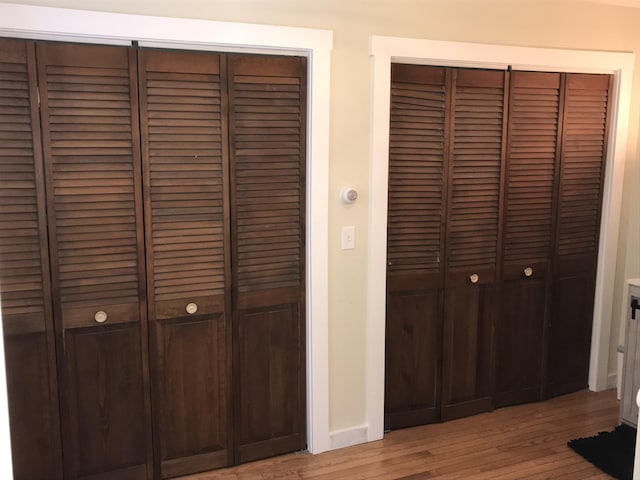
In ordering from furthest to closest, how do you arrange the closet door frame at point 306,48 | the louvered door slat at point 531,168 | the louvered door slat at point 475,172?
the louvered door slat at point 531,168 < the louvered door slat at point 475,172 < the closet door frame at point 306,48

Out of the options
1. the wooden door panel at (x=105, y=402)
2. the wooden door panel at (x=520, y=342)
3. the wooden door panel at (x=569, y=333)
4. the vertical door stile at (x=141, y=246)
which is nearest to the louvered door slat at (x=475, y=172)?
the wooden door panel at (x=520, y=342)

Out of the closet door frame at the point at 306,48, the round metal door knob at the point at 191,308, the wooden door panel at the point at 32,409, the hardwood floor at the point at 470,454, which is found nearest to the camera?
the closet door frame at the point at 306,48

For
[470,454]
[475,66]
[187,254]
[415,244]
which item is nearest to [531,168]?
[475,66]

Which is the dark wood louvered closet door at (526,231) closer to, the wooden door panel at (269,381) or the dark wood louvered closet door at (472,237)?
the dark wood louvered closet door at (472,237)

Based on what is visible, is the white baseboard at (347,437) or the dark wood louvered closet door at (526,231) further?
the dark wood louvered closet door at (526,231)

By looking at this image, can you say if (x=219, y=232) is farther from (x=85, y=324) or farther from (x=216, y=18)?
(x=216, y=18)

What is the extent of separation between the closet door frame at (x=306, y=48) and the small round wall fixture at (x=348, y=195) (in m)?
0.09

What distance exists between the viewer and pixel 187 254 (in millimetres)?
2516

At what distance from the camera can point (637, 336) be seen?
2.99 metres

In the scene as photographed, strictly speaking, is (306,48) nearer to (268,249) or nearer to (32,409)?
(268,249)

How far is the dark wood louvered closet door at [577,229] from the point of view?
3250mm

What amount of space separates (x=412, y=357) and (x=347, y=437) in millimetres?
561

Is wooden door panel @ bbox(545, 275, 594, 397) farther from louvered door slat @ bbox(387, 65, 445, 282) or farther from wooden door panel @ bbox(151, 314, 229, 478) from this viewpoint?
wooden door panel @ bbox(151, 314, 229, 478)

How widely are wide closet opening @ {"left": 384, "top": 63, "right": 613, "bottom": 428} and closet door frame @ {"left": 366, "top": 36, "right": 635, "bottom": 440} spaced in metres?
0.06
